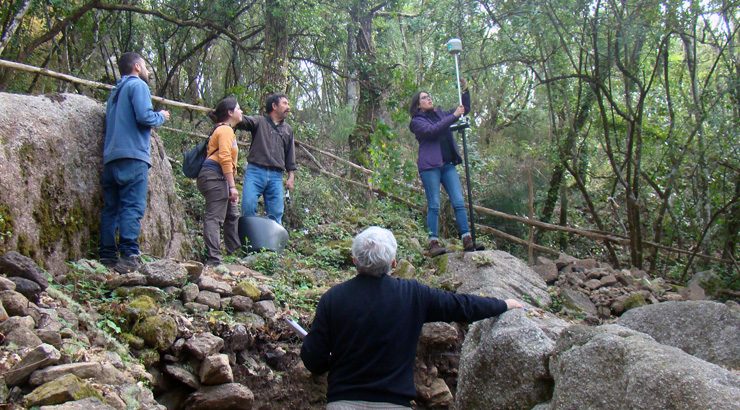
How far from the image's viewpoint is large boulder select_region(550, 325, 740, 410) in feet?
10.2

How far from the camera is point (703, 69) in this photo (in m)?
13.0

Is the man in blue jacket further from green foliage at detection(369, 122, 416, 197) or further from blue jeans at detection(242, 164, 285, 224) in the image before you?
green foliage at detection(369, 122, 416, 197)

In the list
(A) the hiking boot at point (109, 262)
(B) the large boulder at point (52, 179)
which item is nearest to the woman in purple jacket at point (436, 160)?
(B) the large boulder at point (52, 179)

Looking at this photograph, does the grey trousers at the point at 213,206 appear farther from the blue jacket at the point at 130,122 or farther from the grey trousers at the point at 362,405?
the grey trousers at the point at 362,405

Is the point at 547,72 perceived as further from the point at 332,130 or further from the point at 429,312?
the point at 429,312

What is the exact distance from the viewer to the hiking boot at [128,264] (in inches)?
211

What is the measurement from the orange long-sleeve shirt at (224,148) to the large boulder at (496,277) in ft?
8.48

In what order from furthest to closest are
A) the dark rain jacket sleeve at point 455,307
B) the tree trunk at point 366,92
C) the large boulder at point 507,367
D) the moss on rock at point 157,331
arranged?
1. the tree trunk at point 366,92
2. the moss on rock at point 157,331
3. the large boulder at point 507,367
4. the dark rain jacket sleeve at point 455,307

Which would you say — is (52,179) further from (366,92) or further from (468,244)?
(366,92)

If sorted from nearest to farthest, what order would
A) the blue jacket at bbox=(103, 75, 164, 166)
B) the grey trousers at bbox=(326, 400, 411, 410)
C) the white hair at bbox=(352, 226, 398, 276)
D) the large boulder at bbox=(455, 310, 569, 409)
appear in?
the grey trousers at bbox=(326, 400, 411, 410) → the white hair at bbox=(352, 226, 398, 276) → the large boulder at bbox=(455, 310, 569, 409) → the blue jacket at bbox=(103, 75, 164, 166)

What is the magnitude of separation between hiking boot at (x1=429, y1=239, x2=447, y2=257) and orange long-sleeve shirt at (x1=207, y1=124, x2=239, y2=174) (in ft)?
8.28

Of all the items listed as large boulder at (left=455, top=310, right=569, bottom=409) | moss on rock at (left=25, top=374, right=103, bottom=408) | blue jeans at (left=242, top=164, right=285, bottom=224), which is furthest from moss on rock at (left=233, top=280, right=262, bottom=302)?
moss on rock at (left=25, top=374, right=103, bottom=408)

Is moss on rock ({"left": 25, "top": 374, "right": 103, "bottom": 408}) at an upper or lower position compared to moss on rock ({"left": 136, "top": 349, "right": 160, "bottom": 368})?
upper

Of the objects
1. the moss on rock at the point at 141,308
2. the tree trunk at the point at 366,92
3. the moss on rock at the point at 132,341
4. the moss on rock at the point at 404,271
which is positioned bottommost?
the moss on rock at the point at 132,341
